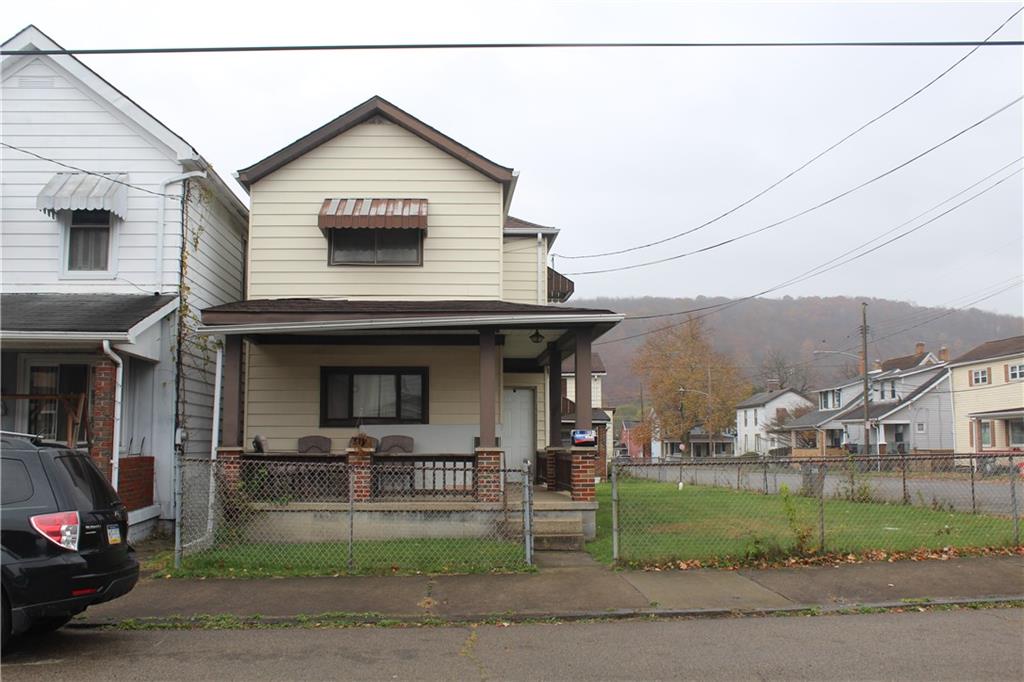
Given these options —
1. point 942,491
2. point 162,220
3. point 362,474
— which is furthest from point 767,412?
point 162,220

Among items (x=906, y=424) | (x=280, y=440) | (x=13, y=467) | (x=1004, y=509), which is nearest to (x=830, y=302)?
(x=906, y=424)

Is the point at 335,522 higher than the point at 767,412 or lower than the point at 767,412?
lower

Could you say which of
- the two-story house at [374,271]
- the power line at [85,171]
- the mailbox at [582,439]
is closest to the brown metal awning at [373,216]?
the two-story house at [374,271]

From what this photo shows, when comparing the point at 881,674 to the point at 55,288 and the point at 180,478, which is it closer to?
the point at 180,478

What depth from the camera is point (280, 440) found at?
15.1m

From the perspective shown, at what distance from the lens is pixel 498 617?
8141 mm

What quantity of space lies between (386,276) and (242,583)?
7.24 metres

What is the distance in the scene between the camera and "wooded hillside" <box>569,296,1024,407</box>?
248ft

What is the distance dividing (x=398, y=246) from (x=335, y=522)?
5776mm

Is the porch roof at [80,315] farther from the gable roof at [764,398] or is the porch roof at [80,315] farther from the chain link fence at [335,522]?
the gable roof at [764,398]

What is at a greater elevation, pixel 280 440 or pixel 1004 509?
pixel 280 440

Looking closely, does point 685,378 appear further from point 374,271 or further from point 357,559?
point 357,559

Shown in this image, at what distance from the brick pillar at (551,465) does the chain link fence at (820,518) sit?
1336 mm

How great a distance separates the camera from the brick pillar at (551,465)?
15.3 metres
